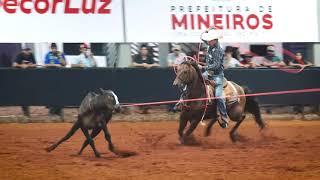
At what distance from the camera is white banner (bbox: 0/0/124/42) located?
60.0 feet

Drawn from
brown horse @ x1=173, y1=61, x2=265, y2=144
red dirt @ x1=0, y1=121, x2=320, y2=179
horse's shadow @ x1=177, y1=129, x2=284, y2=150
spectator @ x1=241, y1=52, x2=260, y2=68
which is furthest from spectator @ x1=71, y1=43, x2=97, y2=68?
brown horse @ x1=173, y1=61, x2=265, y2=144

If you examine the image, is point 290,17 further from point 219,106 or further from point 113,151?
point 113,151

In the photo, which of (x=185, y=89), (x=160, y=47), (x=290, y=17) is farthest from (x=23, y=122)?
(x=290, y=17)

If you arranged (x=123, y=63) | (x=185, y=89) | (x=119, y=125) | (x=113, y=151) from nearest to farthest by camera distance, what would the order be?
1. (x=113, y=151)
2. (x=185, y=89)
3. (x=119, y=125)
4. (x=123, y=63)

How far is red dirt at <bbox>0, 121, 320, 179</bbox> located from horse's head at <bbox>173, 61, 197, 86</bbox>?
1.33m

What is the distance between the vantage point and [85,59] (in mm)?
18484

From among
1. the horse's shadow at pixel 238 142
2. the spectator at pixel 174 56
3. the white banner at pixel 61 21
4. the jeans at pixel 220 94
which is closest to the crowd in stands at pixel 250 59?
the spectator at pixel 174 56

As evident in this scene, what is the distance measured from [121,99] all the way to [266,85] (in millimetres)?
4302

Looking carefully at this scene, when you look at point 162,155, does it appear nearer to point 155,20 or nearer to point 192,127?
point 192,127

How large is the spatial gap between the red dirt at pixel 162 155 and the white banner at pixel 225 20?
10.8 feet

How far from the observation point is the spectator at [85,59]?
1839 cm

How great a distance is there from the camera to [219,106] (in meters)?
13.8

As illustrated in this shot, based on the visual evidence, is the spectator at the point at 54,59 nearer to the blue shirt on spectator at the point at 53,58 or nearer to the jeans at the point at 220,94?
the blue shirt on spectator at the point at 53,58

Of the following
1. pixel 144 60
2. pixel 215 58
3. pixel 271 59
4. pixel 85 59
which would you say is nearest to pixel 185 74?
pixel 215 58
